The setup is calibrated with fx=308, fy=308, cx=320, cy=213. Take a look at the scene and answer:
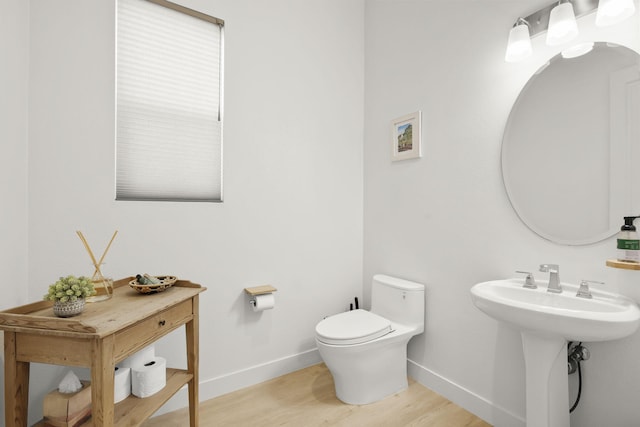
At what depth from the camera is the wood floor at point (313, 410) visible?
168 centimetres

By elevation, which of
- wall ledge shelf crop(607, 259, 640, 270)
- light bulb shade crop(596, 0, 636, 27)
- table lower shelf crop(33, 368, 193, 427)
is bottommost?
table lower shelf crop(33, 368, 193, 427)

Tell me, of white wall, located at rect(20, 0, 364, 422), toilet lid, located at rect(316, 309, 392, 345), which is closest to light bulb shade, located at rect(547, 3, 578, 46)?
white wall, located at rect(20, 0, 364, 422)

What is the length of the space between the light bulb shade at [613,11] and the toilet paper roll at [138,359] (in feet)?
7.83

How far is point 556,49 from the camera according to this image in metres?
1.41

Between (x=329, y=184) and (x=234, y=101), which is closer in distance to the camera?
(x=234, y=101)

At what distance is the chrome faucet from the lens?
1334mm

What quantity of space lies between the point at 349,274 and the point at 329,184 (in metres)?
0.76

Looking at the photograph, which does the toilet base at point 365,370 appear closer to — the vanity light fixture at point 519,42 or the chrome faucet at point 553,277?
the chrome faucet at point 553,277

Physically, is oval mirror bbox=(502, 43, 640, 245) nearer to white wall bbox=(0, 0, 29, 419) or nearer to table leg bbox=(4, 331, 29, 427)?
table leg bbox=(4, 331, 29, 427)

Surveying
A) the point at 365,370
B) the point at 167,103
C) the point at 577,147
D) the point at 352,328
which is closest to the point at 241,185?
the point at 167,103

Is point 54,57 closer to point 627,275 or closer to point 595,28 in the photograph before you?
point 595,28

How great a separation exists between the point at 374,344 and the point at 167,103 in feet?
6.08

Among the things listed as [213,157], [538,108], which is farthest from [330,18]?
[538,108]

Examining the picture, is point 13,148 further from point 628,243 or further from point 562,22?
point 628,243
